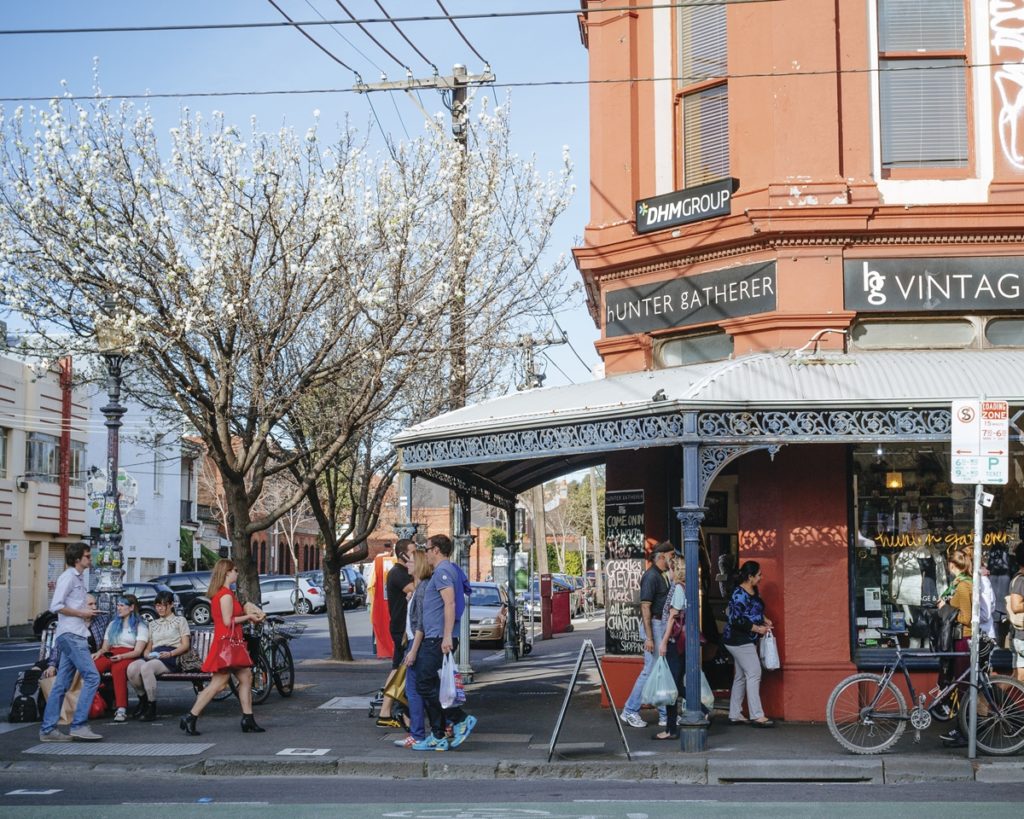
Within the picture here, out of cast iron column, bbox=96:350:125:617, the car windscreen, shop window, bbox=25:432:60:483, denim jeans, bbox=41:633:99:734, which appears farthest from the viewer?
shop window, bbox=25:432:60:483

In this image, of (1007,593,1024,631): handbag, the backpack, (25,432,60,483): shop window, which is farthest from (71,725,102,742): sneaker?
(25,432,60,483): shop window

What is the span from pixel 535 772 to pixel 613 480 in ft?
16.3

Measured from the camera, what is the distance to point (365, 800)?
933 cm

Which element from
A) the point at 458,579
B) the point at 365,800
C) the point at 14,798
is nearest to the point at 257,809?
the point at 365,800

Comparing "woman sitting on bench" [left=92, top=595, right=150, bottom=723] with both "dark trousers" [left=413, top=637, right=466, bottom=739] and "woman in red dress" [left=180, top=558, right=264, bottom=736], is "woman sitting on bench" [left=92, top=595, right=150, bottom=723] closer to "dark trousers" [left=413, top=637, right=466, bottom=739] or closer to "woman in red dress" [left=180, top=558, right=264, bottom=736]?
"woman in red dress" [left=180, top=558, right=264, bottom=736]

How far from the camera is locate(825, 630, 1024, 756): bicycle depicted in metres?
11.1

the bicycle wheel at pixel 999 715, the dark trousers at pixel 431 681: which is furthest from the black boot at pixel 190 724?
the bicycle wheel at pixel 999 715

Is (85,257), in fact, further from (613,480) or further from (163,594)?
(613,480)

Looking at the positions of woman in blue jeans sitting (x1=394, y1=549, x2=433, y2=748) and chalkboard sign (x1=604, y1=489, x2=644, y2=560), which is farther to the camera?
chalkboard sign (x1=604, y1=489, x2=644, y2=560)

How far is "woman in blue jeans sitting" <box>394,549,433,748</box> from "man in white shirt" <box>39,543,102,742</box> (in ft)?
9.73

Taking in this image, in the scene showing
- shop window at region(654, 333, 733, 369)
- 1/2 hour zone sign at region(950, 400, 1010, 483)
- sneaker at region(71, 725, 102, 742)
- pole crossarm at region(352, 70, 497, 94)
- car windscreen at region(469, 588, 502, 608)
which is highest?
pole crossarm at region(352, 70, 497, 94)

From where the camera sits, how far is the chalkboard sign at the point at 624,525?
1479cm

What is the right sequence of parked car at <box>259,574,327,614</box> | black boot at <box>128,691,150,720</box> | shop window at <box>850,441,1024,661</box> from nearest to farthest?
shop window at <box>850,441,1024,661</box>, black boot at <box>128,691,150,720</box>, parked car at <box>259,574,327,614</box>

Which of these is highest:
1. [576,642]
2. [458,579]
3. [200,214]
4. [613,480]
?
[200,214]
